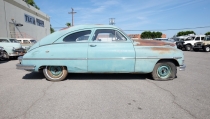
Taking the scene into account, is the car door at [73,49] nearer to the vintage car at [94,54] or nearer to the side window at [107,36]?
the vintage car at [94,54]

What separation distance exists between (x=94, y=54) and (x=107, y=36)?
75 cm

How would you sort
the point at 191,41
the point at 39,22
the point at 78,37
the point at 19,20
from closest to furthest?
the point at 78,37
the point at 191,41
the point at 19,20
the point at 39,22

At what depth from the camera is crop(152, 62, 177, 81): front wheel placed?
4.18m

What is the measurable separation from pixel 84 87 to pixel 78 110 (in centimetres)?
117

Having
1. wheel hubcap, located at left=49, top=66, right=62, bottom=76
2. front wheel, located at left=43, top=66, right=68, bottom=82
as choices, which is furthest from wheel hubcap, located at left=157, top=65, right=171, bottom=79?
wheel hubcap, located at left=49, top=66, right=62, bottom=76

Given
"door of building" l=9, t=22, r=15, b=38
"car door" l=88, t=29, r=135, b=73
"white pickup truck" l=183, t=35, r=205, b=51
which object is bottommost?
"car door" l=88, t=29, r=135, b=73

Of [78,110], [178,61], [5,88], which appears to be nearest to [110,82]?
[78,110]

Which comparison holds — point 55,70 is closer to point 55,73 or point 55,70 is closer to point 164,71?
point 55,73

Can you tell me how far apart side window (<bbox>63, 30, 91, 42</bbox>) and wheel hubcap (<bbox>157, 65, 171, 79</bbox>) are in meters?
2.56

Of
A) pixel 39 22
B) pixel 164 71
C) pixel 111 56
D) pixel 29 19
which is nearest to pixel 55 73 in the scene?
pixel 111 56

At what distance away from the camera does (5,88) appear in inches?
142

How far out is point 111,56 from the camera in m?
3.90

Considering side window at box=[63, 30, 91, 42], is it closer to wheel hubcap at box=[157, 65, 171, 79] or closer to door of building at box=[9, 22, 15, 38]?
wheel hubcap at box=[157, 65, 171, 79]

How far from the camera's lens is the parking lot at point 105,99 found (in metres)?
2.40
